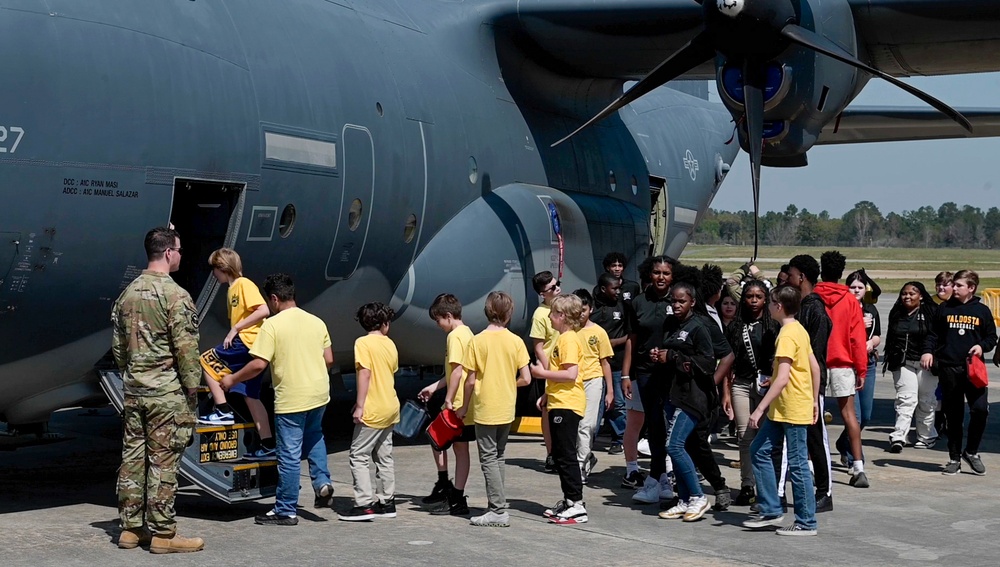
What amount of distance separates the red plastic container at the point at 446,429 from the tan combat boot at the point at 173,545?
1.85 m

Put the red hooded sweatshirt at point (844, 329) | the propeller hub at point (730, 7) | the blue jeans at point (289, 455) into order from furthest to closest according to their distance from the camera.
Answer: the propeller hub at point (730, 7) → the red hooded sweatshirt at point (844, 329) → the blue jeans at point (289, 455)

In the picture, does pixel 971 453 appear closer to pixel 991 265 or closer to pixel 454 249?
pixel 454 249

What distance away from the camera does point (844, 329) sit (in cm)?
941

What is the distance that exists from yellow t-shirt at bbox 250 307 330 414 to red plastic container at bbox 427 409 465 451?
82 centimetres

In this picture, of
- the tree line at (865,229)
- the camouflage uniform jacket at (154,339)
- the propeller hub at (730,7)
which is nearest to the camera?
the camouflage uniform jacket at (154,339)

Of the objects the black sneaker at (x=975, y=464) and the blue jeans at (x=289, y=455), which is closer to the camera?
the blue jeans at (x=289, y=455)

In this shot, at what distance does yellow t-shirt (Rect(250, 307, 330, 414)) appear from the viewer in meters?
7.74

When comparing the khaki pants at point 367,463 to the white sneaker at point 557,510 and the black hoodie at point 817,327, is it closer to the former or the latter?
the white sneaker at point 557,510

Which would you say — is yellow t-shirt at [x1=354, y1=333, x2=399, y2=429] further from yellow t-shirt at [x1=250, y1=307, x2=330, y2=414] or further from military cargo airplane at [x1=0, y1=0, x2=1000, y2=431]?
military cargo airplane at [x1=0, y1=0, x2=1000, y2=431]

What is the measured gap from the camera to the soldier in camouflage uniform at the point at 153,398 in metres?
6.98

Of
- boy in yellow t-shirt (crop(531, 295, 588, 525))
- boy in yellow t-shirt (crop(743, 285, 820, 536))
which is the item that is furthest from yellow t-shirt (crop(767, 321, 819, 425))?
boy in yellow t-shirt (crop(531, 295, 588, 525))

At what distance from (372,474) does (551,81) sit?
5432mm

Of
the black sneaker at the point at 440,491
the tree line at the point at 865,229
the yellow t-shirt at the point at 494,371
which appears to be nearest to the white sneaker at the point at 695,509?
the yellow t-shirt at the point at 494,371

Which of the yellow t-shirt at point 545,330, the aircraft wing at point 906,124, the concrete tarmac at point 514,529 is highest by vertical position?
the aircraft wing at point 906,124
